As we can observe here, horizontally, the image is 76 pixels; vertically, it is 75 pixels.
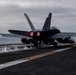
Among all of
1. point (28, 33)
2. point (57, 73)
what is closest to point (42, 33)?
point (28, 33)

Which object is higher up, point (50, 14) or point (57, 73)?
point (50, 14)

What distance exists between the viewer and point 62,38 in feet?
129

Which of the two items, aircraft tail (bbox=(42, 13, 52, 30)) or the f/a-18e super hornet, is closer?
the f/a-18e super hornet

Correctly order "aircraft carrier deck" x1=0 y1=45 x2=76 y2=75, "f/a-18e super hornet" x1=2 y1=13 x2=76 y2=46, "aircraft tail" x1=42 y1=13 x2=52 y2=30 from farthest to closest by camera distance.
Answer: "aircraft tail" x1=42 y1=13 x2=52 y2=30
"f/a-18e super hornet" x1=2 y1=13 x2=76 y2=46
"aircraft carrier deck" x1=0 y1=45 x2=76 y2=75

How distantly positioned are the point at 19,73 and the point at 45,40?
1107 inches

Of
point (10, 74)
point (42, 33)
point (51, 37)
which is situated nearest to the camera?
point (10, 74)

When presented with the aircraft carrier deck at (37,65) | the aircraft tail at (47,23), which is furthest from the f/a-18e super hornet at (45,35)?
the aircraft carrier deck at (37,65)

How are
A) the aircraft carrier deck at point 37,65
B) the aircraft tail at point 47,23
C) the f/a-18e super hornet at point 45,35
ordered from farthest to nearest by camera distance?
the aircraft tail at point 47,23, the f/a-18e super hornet at point 45,35, the aircraft carrier deck at point 37,65

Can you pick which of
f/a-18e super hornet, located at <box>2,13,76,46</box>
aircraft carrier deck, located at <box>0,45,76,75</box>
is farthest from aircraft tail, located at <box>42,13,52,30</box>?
aircraft carrier deck, located at <box>0,45,76,75</box>

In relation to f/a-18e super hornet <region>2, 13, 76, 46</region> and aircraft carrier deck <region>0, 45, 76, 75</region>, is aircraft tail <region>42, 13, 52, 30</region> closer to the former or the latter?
f/a-18e super hornet <region>2, 13, 76, 46</region>

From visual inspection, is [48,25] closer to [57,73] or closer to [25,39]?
[25,39]

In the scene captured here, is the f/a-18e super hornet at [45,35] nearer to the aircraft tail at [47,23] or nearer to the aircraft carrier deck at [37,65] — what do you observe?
the aircraft tail at [47,23]

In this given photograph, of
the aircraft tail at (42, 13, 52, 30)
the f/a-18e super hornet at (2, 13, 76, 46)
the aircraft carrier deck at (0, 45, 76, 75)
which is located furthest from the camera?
the aircraft tail at (42, 13, 52, 30)

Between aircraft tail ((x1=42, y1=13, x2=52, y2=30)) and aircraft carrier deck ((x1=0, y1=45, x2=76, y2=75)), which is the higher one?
aircraft tail ((x1=42, y1=13, x2=52, y2=30))
